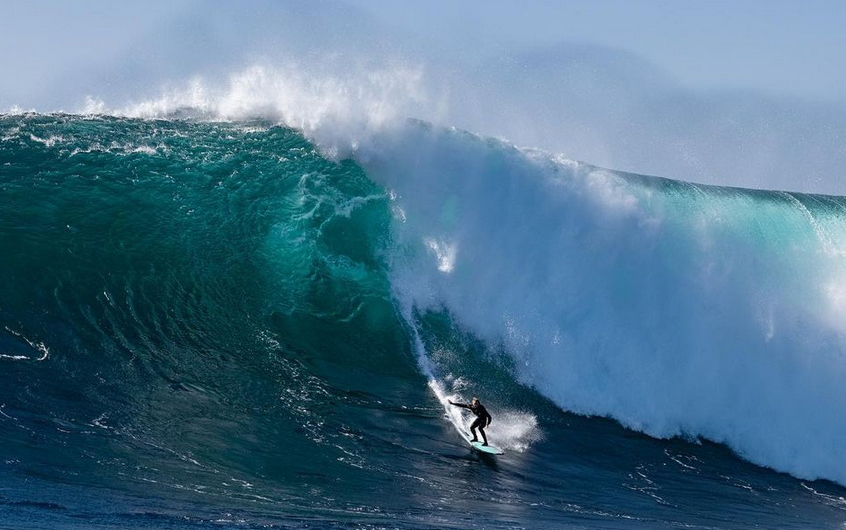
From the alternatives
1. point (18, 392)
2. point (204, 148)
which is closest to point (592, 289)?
point (204, 148)

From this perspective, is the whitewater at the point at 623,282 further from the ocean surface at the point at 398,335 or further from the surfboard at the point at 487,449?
the surfboard at the point at 487,449

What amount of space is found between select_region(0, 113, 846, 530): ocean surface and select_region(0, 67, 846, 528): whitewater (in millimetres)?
52

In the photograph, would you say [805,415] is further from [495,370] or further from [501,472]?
[501,472]

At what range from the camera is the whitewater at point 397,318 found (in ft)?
35.6

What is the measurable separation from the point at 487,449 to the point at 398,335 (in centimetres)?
352

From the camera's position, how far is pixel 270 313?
14.6 metres

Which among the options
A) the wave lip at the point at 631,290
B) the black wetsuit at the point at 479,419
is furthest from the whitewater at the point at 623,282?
the black wetsuit at the point at 479,419

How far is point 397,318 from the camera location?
1535 cm

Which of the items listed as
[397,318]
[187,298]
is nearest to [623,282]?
[397,318]

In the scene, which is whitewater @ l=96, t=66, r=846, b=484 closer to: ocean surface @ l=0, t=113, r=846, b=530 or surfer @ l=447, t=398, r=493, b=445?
ocean surface @ l=0, t=113, r=846, b=530

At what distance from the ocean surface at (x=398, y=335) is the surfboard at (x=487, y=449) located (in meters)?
0.17

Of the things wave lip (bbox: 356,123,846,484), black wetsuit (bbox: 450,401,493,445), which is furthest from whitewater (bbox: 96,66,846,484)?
black wetsuit (bbox: 450,401,493,445)

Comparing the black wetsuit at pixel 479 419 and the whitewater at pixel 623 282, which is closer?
the black wetsuit at pixel 479 419

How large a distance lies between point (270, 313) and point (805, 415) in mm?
9208
